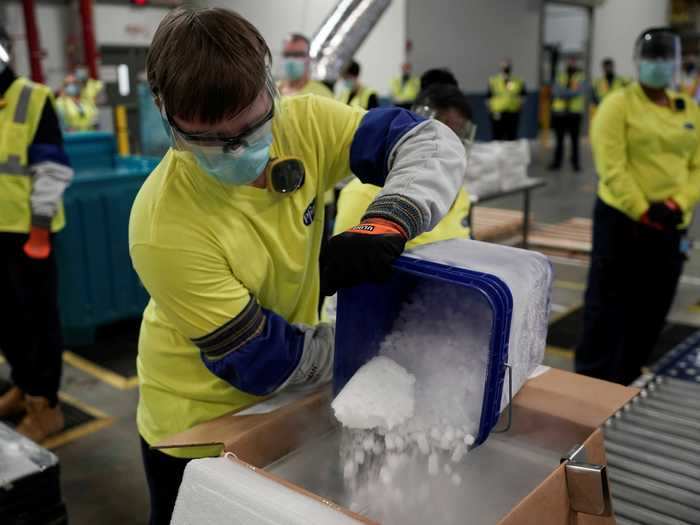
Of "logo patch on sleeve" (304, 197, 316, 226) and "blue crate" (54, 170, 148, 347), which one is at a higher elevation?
"logo patch on sleeve" (304, 197, 316, 226)

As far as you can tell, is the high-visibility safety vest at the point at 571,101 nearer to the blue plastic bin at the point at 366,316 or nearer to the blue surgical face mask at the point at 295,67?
the blue surgical face mask at the point at 295,67

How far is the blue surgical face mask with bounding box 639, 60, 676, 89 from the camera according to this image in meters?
2.68

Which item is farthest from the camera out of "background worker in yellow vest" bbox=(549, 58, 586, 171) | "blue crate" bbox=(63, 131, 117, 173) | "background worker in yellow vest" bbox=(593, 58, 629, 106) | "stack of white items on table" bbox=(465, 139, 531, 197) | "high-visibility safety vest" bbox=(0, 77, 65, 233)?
"background worker in yellow vest" bbox=(593, 58, 629, 106)

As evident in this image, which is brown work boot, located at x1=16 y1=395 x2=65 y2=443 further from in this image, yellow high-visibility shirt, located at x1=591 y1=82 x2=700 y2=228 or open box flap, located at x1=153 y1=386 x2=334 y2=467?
yellow high-visibility shirt, located at x1=591 y1=82 x2=700 y2=228

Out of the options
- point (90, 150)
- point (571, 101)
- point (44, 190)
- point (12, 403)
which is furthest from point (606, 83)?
point (12, 403)

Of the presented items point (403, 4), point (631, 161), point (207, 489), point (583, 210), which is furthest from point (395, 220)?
point (403, 4)

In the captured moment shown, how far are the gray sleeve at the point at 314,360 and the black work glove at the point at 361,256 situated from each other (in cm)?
27

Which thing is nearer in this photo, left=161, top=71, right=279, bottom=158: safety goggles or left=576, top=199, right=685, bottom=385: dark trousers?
left=161, top=71, right=279, bottom=158: safety goggles

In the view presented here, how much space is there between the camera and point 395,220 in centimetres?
91

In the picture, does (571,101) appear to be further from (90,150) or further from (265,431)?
Result: (265,431)

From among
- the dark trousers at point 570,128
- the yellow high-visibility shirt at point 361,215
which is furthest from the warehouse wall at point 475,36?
the yellow high-visibility shirt at point 361,215

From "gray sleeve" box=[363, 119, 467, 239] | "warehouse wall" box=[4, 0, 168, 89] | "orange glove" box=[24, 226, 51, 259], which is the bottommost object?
"orange glove" box=[24, 226, 51, 259]

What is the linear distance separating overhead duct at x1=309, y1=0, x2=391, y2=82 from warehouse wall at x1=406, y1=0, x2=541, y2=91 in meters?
7.65

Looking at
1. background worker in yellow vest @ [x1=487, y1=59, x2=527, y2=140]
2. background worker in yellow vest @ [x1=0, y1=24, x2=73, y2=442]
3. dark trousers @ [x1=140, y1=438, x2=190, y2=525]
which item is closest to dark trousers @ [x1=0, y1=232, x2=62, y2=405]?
background worker in yellow vest @ [x1=0, y1=24, x2=73, y2=442]
